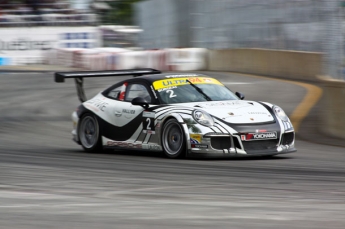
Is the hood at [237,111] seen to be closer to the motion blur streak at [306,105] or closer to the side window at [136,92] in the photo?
the side window at [136,92]

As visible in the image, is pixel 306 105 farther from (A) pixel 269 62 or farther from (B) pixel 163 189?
(B) pixel 163 189

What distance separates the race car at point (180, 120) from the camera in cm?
947

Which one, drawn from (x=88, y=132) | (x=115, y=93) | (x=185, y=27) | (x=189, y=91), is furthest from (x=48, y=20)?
(x=189, y=91)

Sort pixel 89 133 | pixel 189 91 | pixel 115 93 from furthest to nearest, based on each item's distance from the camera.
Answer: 1. pixel 89 133
2. pixel 115 93
3. pixel 189 91

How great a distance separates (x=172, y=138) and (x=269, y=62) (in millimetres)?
15039

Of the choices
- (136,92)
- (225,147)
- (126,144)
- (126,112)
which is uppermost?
(136,92)

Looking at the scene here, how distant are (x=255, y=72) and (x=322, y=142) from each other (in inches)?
527

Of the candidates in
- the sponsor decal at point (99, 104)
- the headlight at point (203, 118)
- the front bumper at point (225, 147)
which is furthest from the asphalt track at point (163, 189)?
the sponsor decal at point (99, 104)

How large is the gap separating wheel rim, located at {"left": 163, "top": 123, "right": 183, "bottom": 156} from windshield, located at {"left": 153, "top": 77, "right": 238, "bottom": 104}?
0.52 meters

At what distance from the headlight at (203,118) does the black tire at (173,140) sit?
249 millimetres

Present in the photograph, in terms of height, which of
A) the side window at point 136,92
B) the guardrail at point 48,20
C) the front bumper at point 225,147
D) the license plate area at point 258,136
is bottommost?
the front bumper at point 225,147

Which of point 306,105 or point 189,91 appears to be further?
point 306,105

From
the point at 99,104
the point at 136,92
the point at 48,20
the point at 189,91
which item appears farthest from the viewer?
the point at 48,20

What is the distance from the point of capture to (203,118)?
31.2 ft
